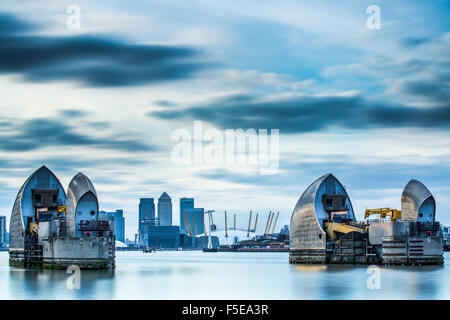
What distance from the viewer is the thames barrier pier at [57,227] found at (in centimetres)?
9419

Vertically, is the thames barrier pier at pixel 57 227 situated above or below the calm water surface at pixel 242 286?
above

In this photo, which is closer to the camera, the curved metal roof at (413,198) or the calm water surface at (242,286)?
the calm water surface at (242,286)

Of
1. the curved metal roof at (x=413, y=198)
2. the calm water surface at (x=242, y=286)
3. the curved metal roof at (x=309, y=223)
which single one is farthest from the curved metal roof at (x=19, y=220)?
the curved metal roof at (x=413, y=198)

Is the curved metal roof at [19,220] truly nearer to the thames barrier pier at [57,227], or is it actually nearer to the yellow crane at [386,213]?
the thames barrier pier at [57,227]

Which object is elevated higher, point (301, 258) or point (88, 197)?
point (88, 197)

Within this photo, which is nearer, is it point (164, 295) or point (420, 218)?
point (164, 295)

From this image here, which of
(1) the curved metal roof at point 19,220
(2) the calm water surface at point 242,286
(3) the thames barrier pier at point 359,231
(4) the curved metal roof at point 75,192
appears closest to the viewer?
(2) the calm water surface at point 242,286

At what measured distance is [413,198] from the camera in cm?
10481
